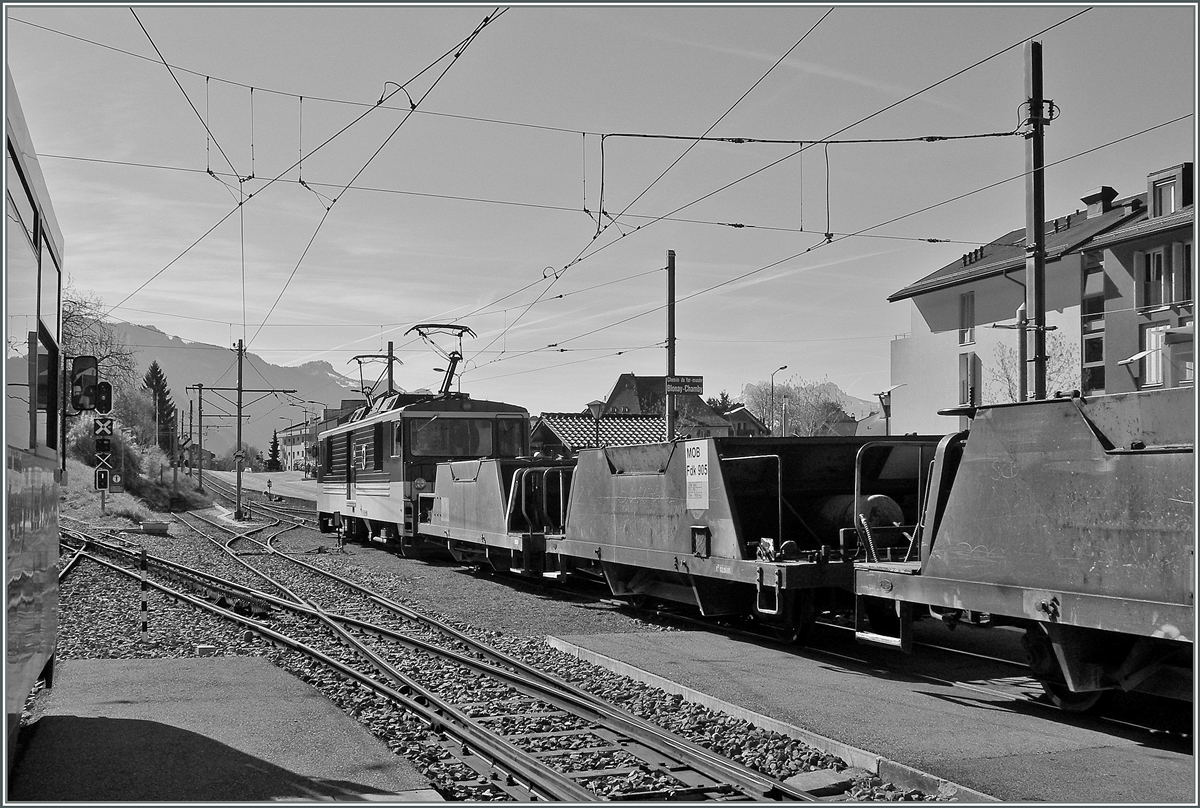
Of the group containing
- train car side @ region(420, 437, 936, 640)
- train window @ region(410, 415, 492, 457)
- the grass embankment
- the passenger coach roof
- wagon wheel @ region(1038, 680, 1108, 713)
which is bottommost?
the grass embankment

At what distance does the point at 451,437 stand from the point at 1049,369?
87.6ft

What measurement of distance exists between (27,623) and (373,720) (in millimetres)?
3056

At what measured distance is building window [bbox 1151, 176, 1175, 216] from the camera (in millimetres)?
36062

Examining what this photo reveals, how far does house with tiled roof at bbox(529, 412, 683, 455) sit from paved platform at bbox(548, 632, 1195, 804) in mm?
36686

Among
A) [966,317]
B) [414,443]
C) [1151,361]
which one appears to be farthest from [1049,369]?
[414,443]

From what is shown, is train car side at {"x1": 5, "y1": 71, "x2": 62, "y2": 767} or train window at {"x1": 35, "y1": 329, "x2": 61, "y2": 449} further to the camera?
train window at {"x1": 35, "y1": 329, "x2": 61, "y2": 449}

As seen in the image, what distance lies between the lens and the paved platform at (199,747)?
19.4 ft

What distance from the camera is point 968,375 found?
4438 centimetres

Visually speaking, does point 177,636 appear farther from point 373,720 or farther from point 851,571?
point 851,571

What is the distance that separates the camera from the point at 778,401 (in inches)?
4400

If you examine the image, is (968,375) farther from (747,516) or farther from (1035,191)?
(747,516)

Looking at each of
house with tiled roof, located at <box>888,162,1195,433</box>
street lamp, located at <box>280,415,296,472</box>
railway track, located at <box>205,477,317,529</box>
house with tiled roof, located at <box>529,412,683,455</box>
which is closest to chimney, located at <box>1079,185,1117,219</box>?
house with tiled roof, located at <box>888,162,1195,433</box>

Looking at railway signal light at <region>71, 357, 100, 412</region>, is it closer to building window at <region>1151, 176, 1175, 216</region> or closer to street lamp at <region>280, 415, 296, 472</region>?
building window at <region>1151, 176, 1175, 216</region>

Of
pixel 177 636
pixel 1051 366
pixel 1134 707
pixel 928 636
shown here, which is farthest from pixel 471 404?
pixel 1051 366
